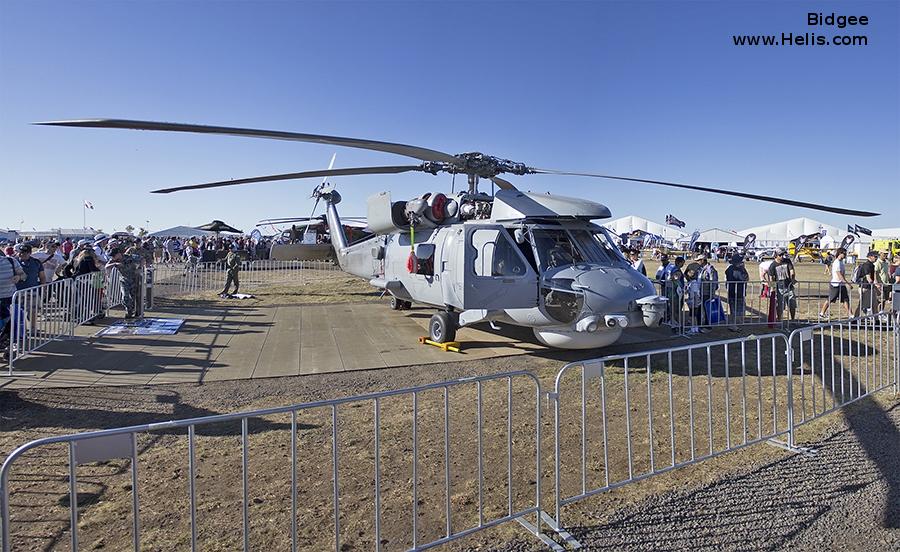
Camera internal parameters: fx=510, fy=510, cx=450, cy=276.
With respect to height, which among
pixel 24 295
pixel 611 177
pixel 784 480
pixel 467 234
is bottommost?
pixel 784 480

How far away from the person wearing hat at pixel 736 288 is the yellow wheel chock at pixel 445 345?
21.1 feet

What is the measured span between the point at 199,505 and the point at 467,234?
18.7 feet

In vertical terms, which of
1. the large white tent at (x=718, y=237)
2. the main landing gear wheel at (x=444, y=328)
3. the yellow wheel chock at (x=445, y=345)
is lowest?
the yellow wheel chock at (x=445, y=345)

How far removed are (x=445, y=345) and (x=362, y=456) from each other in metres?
4.65

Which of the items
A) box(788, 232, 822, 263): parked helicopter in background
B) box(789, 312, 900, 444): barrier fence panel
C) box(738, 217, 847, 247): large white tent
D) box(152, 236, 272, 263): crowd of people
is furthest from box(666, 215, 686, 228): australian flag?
box(789, 312, 900, 444): barrier fence panel

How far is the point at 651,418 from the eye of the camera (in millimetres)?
4383

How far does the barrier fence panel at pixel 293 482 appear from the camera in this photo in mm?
3004

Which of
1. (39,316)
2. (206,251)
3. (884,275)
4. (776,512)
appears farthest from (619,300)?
(206,251)

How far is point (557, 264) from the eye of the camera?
8109mm

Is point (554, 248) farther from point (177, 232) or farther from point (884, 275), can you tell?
point (177, 232)

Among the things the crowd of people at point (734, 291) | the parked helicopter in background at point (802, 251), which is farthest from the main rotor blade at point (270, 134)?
the parked helicopter in background at point (802, 251)

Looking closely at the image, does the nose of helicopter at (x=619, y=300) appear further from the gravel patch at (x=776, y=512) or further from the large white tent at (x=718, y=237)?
the large white tent at (x=718, y=237)

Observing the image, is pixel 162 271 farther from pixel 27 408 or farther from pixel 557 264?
pixel 557 264

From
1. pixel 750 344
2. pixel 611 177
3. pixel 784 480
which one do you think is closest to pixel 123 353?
pixel 611 177
